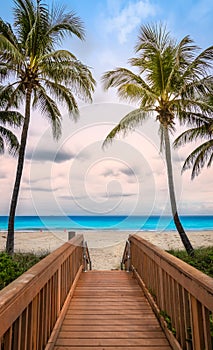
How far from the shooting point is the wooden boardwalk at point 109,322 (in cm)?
237

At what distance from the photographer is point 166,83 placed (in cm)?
874

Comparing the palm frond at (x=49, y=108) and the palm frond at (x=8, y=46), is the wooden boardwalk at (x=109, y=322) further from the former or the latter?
the palm frond at (x=49, y=108)

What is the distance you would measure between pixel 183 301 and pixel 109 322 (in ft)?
4.12

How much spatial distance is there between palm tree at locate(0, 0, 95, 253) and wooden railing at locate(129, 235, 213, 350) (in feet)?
18.9

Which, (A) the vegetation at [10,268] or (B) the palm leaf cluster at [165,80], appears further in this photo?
(B) the palm leaf cluster at [165,80]

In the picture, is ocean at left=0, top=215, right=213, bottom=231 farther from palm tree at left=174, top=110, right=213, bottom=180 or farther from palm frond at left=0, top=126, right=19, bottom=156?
palm tree at left=174, top=110, right=213, bottom=180

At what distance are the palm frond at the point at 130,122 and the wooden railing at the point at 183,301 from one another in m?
5.79

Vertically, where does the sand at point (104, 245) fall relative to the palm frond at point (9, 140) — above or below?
below

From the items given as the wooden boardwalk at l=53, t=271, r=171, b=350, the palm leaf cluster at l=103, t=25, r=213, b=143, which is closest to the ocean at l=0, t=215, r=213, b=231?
the palm leaf cluster at l=103, t=25, r=213, b=143

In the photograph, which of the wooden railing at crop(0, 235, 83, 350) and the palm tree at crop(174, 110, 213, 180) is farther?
the palm tree at crop(174, 110, 213, 180)

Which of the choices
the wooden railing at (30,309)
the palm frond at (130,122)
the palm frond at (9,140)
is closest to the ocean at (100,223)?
the palm frond at (9,140)

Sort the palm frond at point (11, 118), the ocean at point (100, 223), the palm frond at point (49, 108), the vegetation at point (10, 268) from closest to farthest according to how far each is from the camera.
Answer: the vegetation at point (10, 268) → the palm frond at point (49, 108) → the palm frond at point (11, 118) → the ocean at point (100, 223)

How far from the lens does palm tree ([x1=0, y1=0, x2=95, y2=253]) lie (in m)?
7.70

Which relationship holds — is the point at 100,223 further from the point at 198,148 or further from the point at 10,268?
the point at 10,268
